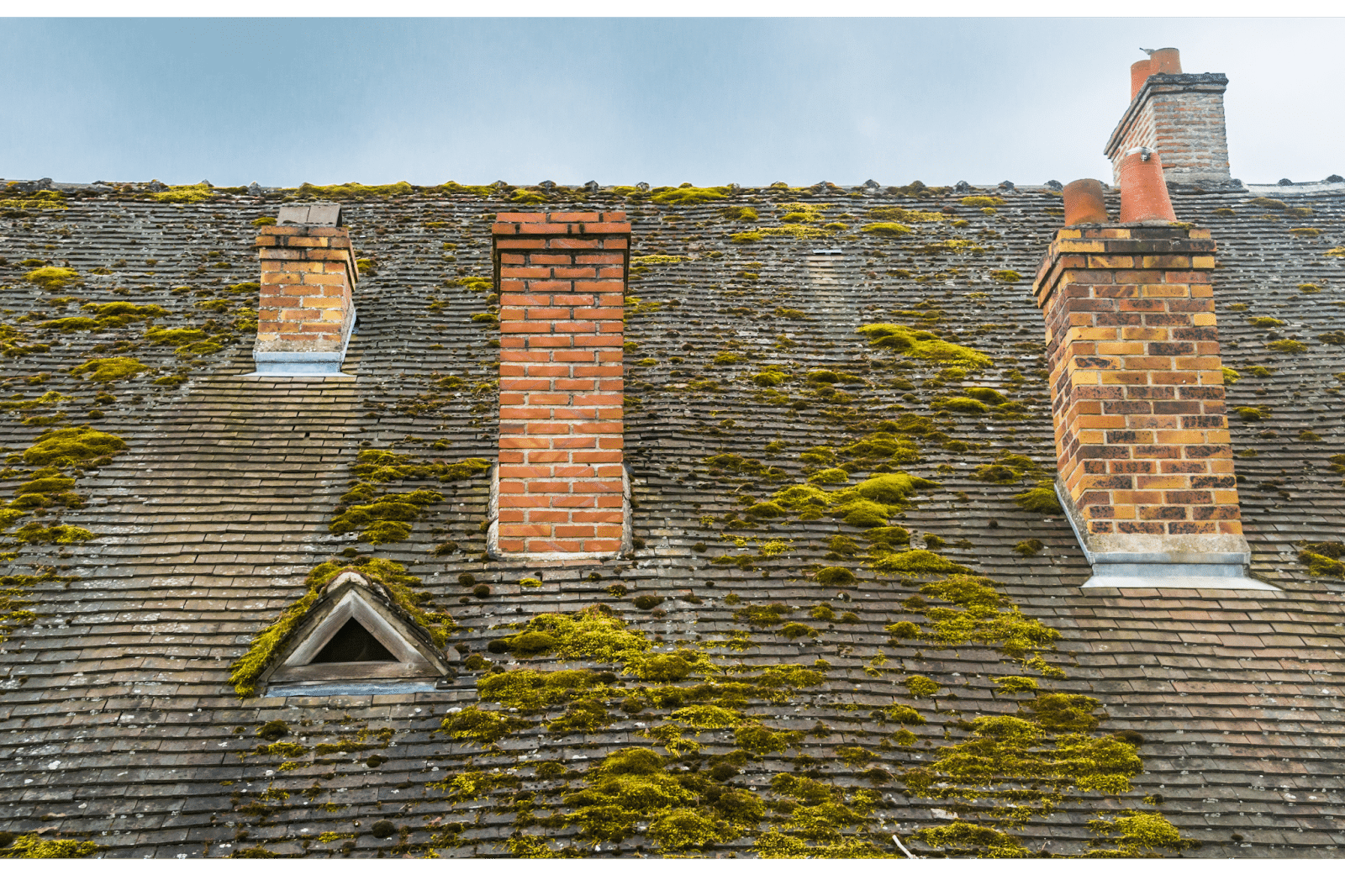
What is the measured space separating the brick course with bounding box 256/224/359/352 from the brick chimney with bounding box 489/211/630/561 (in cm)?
188

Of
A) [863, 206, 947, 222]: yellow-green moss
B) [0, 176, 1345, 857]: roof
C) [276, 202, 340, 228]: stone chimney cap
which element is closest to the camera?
[0, 176, 1345, 857]: roof

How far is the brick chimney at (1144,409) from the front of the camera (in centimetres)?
557

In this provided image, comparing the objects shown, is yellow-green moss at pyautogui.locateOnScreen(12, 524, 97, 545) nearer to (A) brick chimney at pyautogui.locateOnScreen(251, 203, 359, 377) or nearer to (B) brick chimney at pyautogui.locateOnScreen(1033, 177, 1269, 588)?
(A) brick chimney at pyautogui.locateOnScreen(251, 203, 359, 377)

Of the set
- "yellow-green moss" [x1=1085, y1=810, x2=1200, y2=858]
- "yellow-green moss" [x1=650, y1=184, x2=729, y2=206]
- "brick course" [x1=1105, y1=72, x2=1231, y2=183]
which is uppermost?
"brick course" [x1=1105, y1=72, x2=1231, y2=183]

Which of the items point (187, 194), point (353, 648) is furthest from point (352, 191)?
point (353, 648)

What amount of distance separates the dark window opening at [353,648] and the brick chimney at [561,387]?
873 mm

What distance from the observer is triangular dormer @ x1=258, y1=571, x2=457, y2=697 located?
474 centimetres

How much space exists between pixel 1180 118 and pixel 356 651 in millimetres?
10100

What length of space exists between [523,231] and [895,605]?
2.93 meters

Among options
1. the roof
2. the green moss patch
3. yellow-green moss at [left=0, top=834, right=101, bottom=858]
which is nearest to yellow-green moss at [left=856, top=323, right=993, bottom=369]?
the roof

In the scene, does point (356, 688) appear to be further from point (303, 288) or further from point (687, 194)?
point (687, 194)

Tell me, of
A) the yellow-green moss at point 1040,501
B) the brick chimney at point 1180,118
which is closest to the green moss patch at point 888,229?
the brick chimney at point 1180,118

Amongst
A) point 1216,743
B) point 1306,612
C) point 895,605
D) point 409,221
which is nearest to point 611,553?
point 895,605

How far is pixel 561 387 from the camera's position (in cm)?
568
